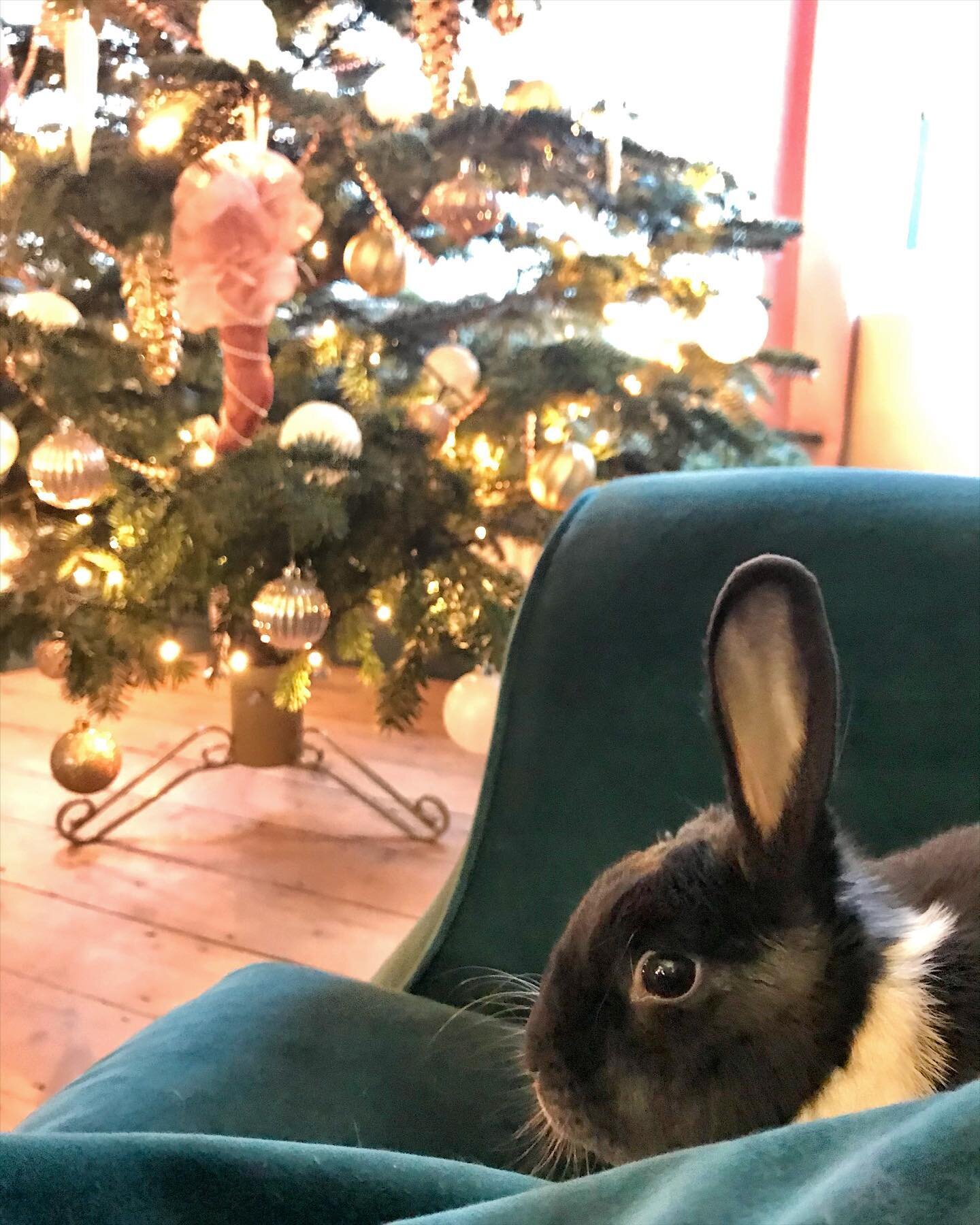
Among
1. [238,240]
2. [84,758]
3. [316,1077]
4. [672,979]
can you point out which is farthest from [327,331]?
[672,979]

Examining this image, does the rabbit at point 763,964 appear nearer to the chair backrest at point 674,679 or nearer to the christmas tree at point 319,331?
the chair backrest at point 674,679

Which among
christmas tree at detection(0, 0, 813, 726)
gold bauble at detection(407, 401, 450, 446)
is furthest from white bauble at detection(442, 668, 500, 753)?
gold bauble at detection(407, 401, 450, 446)

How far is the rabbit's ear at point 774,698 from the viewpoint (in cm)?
44

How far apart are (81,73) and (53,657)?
2.85 ft

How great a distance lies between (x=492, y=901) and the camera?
0.80m

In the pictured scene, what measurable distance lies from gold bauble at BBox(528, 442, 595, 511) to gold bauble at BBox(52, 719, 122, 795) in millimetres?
773

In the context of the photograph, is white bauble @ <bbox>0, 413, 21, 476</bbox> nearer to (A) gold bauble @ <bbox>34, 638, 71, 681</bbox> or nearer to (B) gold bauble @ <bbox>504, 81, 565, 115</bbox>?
(A) gold bauble @ <bbox>34, 638, 71, 681</bbox>

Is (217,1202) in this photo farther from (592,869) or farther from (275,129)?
(275,129)

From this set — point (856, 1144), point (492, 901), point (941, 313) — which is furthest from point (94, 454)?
point (941, 313)

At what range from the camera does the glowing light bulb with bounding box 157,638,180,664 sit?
5.02 feet

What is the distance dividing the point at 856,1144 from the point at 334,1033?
1.59 ft

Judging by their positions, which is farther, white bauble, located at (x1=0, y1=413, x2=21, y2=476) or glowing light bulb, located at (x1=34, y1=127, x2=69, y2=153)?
glowing light bulb, located at (x1=34, y1=127, x2=69, y2=153)

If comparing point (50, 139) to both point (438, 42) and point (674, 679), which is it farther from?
point (674, 679)

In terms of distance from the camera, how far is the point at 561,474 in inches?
56.5
